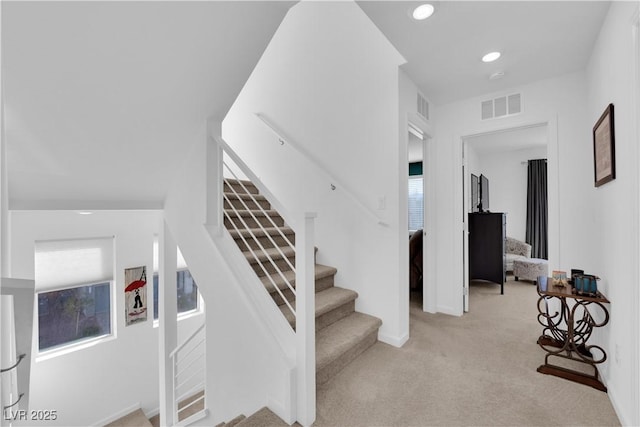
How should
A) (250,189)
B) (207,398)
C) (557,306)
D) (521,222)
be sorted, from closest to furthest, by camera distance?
(207,398)
(557,306)
(250,189)
(521,222)

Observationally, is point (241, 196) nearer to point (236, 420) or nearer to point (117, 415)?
point (236, 420)

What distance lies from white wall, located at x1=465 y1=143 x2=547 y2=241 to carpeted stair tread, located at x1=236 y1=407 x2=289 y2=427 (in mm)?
5831

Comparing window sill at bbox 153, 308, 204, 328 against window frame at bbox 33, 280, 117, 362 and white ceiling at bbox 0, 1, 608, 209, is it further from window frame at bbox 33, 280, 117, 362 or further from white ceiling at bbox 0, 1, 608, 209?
white ceiling at bbox 0, 1, 608, 209

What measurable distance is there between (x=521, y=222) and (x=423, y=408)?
5808 mm

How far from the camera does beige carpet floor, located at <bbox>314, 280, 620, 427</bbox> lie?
1628mm

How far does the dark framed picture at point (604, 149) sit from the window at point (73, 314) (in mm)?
5301

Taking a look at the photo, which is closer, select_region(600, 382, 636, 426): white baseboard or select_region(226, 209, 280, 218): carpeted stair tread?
select_region(600, 382, 636, 426): white baseboard

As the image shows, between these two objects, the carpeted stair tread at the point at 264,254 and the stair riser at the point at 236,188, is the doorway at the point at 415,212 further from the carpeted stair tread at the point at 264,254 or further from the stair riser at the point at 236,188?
the stair riser at the point at 236,188

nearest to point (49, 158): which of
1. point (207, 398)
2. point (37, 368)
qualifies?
point (207, 398)

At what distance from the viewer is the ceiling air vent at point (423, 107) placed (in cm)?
292

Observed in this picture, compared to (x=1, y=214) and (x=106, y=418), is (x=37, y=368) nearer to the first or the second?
(x=106, y=418)

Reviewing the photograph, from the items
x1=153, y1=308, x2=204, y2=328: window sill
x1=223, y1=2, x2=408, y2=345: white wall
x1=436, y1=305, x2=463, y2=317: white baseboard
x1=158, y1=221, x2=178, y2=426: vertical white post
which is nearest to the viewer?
x1=223, y1=2, x2=408, y2=345: white wall

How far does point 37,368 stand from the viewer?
337 centimetres

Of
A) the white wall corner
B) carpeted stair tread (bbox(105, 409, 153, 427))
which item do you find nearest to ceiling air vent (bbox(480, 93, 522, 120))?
the white wall corner
